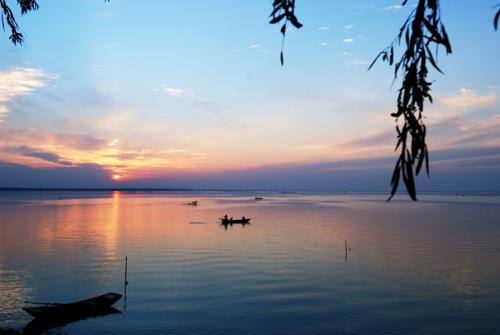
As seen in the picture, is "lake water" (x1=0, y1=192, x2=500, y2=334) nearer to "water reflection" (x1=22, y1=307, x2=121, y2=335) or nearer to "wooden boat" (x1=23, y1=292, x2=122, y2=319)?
"water reflection" (x1=22, y1=307, x2=121, y2=335)

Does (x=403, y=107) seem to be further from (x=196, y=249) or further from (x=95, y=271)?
→ (x=196, y=249)

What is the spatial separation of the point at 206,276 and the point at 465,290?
20379 mm

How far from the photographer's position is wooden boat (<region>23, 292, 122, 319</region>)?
23.3 meters

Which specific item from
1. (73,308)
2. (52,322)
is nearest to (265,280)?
(73,308)

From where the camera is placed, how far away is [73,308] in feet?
79.6

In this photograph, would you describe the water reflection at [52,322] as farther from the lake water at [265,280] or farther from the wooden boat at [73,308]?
the lake water at [265,280]

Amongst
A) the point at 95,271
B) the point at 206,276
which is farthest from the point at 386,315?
the point at 95,271

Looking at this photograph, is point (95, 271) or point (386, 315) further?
point (95, 271)

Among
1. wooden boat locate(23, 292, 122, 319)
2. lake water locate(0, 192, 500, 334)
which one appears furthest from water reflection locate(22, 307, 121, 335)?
lake water locate(0, 192, 500, 334)

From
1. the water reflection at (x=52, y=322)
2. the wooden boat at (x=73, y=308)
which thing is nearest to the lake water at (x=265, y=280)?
the water reflection at (x=52, y=322)

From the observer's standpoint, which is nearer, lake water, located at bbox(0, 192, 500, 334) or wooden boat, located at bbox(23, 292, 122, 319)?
wooden boat, located at bbox(23, 292, 122, 319)

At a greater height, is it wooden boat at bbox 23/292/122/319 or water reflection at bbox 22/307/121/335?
wooden boat at bbox 23/292/122/319

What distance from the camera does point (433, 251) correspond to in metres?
47.4

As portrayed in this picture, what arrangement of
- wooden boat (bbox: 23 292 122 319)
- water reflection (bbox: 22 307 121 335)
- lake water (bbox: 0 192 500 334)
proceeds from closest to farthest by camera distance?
water reflection (bbox: 22 307 121 335) < wooden boat (bbox: 23 292 122 319) < lake water (bbox: 0 192 500 334)
